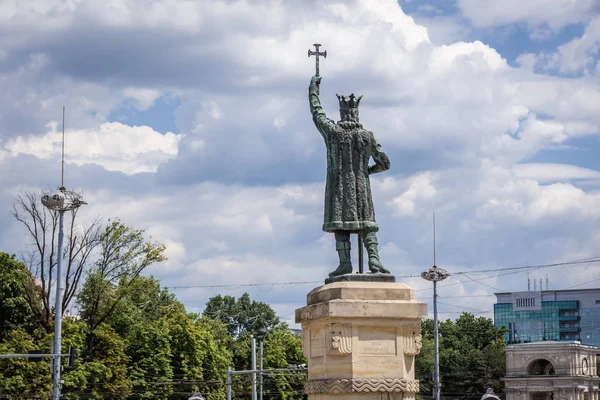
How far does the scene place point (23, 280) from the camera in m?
72.9

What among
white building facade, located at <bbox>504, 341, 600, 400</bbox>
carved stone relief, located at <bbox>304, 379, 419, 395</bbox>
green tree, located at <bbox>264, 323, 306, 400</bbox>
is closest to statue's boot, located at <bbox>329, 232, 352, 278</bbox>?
carved stone relief, located at <bbox>304, 379, 419, 395</bbox>

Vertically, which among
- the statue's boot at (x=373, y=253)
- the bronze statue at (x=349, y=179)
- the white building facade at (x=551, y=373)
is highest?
the bronze statue at (x=349, y=179)

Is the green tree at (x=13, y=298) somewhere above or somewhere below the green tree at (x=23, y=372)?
above

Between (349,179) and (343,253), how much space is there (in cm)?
149

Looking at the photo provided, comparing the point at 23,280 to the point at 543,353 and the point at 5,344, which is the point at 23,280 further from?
the point at 543,353

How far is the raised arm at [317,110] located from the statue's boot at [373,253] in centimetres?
227

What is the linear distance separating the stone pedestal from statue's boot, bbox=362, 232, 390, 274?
1.86ft

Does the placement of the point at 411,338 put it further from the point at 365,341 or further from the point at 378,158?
the point at 378,158

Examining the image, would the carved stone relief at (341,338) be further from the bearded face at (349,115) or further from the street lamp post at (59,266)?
the street lamp post at (59,266)

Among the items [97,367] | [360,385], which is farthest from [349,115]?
[97,367]

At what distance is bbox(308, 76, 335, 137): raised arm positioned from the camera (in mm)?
24344

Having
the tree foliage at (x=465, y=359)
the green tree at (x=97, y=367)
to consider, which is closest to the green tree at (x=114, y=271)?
the green tree at (x=97, y=367)

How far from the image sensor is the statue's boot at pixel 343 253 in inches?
933

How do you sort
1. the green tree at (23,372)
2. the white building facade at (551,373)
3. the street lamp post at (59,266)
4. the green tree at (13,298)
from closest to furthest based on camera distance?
1. the street lamp post at (59,266)
2. the green tree at (23,372)
3. the green tree at (13,298)
4. the white building facade at (551,373)
